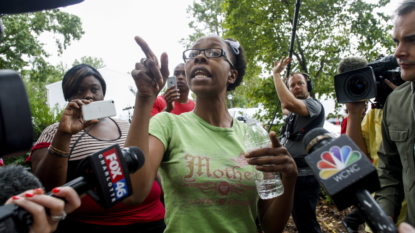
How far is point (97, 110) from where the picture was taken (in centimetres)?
210

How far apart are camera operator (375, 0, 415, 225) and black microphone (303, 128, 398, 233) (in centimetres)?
110

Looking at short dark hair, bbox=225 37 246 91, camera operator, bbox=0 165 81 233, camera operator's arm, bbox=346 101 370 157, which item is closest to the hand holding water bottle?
short dark hair, bbox=225 37 246 91

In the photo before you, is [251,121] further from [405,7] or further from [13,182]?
[13,182]

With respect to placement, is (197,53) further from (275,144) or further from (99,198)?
(99,198)

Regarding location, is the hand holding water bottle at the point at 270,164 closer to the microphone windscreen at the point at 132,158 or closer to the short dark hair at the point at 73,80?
the microphone windscreen at the point at 132,158

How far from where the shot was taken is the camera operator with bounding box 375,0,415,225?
164 cm

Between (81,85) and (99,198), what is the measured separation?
72.2 inches

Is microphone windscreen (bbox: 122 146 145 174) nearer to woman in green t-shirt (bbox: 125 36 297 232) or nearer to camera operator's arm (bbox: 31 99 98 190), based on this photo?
woman in green t-shirt (bbox: 125 36 297 232)

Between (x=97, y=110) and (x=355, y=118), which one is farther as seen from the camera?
(x=355, y=118)

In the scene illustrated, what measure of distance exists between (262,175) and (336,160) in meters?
0.97

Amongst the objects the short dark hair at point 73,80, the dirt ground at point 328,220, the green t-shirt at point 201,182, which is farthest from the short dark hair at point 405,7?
the dirt ground at point 328,220

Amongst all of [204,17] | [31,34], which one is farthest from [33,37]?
[204,17]

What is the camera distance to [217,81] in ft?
6.30

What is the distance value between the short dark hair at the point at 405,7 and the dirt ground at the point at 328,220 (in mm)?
3560
